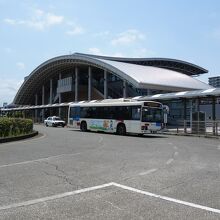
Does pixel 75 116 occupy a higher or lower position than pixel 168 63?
lower

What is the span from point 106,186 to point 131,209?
192cm

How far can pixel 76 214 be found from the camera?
5566mm

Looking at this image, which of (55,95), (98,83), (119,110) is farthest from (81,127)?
(55,95)

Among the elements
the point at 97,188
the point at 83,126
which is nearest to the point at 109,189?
the point at 97,188

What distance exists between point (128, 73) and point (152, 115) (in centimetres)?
3156

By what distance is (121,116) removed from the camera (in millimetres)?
28688

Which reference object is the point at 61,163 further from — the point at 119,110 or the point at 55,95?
the point at 55,95

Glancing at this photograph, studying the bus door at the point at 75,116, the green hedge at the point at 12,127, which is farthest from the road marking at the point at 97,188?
the bus door at the point at 75,116

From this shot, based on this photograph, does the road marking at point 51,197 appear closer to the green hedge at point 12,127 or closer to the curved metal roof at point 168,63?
the green hedge at point 12,127

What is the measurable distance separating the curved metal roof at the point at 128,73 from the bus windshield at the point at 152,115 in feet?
86.2

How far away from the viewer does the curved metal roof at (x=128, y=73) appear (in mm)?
56344

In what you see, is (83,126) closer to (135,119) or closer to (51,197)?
(135,119)

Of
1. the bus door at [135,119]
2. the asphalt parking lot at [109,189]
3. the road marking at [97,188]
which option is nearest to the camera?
the asphalt parking lot at [109,189]

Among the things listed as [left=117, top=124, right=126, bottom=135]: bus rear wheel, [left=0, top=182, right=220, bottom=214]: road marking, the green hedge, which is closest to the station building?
[left=117, top=124, right=126, bottom=135]: bus rear wheel
